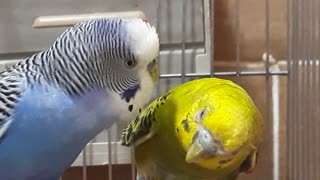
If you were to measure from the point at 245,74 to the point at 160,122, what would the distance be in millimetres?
221

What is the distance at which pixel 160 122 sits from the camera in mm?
715

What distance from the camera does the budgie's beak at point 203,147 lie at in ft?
1.88

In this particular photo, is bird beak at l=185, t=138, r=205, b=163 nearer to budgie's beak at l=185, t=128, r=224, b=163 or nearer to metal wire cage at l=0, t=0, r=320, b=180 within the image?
budgie's beak at l=185, t=128, r=224, b=163

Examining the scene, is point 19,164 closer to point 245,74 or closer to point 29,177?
point 29,177

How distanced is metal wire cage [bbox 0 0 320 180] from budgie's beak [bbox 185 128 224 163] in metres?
0.21

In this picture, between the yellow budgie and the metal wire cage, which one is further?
the metal wire cage

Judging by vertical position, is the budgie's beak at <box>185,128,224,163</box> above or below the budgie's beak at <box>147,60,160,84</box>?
below

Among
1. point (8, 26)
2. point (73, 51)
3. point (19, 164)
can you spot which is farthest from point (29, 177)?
point (8, 26)

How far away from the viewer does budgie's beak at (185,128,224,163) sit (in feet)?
1.88

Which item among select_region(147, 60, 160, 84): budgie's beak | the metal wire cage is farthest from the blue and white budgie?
the metal wire cage

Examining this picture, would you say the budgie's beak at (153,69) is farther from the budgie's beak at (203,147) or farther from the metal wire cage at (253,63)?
the metal wire cage at (253,63)

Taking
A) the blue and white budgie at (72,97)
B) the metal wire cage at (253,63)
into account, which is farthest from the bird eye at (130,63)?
the metal wire cage at (253,63)

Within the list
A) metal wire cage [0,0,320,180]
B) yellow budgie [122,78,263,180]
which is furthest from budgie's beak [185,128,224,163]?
metal wire cage [0,0,320,180]

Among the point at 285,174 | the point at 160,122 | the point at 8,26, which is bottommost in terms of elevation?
the point at 285,174
